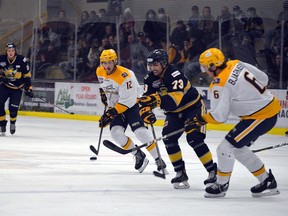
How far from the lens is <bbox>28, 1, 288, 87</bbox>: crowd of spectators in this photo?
1301 centimetres

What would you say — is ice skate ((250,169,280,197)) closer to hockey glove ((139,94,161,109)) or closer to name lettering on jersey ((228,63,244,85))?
name lettering on jersey ((228,63,244,85))

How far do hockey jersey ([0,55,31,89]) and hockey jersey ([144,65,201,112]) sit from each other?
211 inches

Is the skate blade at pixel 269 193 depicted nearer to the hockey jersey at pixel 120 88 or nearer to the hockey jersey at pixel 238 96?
the hockey jersey at pixel 238 96

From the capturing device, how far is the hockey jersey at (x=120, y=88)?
305 inches

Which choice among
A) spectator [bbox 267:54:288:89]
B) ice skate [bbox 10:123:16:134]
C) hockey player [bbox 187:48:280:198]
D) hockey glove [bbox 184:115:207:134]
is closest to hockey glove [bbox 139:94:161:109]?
hockey glove [bbox 184:115:207:134]

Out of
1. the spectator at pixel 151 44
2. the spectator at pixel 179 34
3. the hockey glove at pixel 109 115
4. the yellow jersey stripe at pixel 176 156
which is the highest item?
the spectator at pixel 179 34

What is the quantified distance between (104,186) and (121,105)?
4.06ft

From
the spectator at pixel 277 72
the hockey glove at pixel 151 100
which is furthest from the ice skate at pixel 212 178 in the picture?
the spectator at pixel 277 72

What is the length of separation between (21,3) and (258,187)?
40.5 feet

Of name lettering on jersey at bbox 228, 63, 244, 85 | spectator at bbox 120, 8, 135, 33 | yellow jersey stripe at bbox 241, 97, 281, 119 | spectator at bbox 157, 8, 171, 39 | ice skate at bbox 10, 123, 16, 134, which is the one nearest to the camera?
name lettering on jersey at bbox 228, 63, 244, 85

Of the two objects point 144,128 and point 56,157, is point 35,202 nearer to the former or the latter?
point 144,128

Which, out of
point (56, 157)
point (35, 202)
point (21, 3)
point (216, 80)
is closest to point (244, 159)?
point (216, 80)

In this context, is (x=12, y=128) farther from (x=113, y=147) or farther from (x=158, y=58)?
(x=158, y=58)

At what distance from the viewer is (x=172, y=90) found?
6648 millimetres
